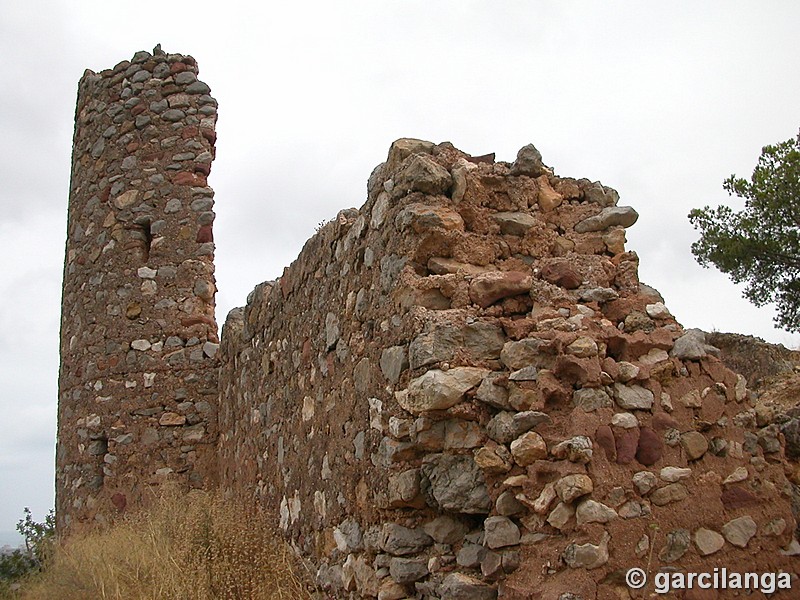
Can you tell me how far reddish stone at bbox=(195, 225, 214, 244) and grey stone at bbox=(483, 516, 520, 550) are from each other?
18.3 feet

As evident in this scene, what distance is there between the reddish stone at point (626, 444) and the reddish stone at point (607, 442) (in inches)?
0.9

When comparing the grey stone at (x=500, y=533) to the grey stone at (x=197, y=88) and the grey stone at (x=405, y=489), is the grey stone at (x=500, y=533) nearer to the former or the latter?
the grey stone at (x=405, y=489)

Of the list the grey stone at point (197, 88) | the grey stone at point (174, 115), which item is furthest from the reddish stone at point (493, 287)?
the grey stone at point (197, 88)

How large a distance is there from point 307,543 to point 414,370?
5.78 ft

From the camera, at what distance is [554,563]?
293 cm

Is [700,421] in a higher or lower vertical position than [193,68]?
lower

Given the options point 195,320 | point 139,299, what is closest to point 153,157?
point 139,299

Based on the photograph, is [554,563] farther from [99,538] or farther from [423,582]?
[99,538]

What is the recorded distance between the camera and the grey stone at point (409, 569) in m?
3.43

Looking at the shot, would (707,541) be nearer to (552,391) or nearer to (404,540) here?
(552,391)

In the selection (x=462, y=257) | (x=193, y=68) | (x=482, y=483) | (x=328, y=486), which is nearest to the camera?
(x=482, y=483)

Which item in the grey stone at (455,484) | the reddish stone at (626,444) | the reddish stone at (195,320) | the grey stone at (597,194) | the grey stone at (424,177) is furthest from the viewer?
the reddish stone at (195,320)

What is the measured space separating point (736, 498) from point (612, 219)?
143 cm

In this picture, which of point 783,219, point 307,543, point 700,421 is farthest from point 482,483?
point 783,219
